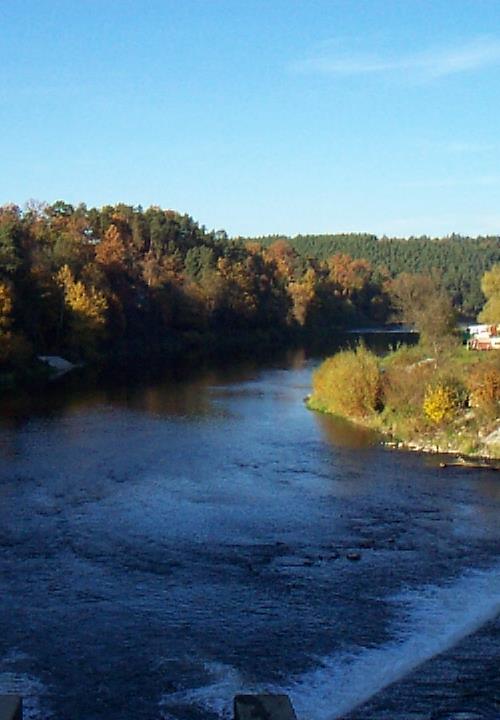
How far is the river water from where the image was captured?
12.5 m

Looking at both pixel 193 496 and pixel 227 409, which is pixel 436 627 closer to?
pixel 193 496

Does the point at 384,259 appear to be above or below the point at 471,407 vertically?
above

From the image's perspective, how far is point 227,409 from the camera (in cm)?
3944

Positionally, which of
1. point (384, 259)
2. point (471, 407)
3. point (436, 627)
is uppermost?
point (384, 259)

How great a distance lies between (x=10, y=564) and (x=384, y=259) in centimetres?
15578

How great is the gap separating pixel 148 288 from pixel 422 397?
161ft

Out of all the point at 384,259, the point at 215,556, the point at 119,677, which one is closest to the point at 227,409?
the point at 215,556

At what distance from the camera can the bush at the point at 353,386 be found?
119 ft

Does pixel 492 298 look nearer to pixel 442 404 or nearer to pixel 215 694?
pixel 442 404

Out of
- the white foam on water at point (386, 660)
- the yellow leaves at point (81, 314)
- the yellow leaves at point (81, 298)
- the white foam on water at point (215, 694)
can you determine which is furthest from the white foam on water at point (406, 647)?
the yellow leaves at point (81, 298)

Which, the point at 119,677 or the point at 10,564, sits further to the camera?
the point at 10,564

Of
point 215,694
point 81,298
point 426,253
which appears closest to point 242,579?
point 215,694

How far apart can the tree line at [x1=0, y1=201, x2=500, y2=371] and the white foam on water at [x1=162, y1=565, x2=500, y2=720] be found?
3691 cm

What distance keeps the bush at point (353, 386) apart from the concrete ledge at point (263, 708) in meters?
32.1
